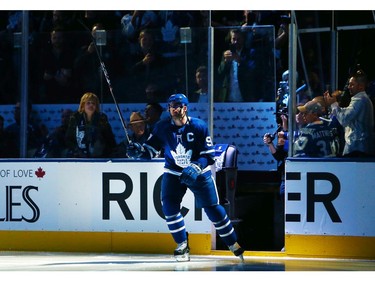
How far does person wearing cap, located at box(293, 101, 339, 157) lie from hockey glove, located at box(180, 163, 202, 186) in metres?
1.22

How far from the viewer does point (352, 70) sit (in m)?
13.0

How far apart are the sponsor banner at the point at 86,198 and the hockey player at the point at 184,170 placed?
62 cm

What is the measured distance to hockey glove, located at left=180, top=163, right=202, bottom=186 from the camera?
12617mm

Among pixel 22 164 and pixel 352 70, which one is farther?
pixel 22 164

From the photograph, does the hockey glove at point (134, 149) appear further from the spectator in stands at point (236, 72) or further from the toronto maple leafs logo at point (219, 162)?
the spectator in stands at point (236, 72)

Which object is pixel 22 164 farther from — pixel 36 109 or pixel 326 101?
pixel 326 101

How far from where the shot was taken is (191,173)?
12.6m

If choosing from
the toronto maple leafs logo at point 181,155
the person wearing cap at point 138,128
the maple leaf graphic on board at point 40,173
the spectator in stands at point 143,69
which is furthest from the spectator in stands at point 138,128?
the maple leaf graphic on board at point 40,173

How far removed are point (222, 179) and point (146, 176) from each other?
863 millimetres

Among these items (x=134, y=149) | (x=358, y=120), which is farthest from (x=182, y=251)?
(x=358, y=120)

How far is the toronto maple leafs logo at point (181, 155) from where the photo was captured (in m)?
12.8

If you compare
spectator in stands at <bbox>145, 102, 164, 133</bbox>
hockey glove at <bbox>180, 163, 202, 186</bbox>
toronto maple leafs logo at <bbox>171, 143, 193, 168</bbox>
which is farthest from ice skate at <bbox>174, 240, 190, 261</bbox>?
spectator in stands at <bbox>145, 102, 164, 133</bbox>
